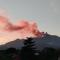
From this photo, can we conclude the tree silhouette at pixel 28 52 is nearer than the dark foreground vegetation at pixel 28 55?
No

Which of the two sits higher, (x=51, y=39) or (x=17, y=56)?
(x=51, y=39)

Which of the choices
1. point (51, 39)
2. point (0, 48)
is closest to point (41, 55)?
point (0, 48)

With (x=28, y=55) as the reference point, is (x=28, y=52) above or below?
above

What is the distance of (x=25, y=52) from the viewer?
48.8m

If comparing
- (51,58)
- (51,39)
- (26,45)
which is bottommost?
(51,58)

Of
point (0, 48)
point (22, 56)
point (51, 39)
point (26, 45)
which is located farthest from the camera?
point (51, 39)

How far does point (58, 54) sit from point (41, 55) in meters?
3.23

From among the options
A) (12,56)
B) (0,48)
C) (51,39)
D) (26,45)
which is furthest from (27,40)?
(51,39)

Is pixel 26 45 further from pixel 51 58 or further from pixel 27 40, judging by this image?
pixel 51 58

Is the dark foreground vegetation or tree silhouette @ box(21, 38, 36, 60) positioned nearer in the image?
the dark foreground vegetation

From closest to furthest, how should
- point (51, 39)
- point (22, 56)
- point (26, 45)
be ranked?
point (22, 56), point (26, 45), point (51, 39)

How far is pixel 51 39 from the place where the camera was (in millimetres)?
85250

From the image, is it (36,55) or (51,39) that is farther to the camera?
(51,39)

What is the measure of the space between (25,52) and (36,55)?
266 centimetres
